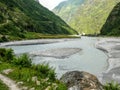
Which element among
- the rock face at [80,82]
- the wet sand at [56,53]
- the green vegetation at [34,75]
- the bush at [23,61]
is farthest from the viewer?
the wet sand at [56,53]

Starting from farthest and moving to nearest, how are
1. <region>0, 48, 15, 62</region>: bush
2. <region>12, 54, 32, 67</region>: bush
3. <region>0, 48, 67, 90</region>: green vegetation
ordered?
1. <region>0, 48, 15, 62</region>: bush
2. <region>12, 54, 32, 67</region>: bush
3. <region>0, 48, 67, 90</region>: green vegetation

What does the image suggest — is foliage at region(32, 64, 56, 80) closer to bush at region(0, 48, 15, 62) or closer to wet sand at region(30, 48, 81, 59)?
bush at region(0, 48, 15, 62)

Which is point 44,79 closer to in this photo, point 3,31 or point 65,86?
point 65,86

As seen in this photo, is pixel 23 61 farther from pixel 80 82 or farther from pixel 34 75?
pixel 80 82

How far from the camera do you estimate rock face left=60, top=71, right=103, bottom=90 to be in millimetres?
24036

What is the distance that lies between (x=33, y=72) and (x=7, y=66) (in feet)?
18.7

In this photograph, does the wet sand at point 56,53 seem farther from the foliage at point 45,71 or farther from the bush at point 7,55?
the foliage at point 45,71

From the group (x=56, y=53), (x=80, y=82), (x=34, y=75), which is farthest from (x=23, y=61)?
(x=56, y=53)

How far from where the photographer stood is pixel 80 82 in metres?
24.6

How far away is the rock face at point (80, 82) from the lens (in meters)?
24.0

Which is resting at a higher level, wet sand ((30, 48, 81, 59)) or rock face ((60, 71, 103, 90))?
rock face ((60, 71, 103, 90))

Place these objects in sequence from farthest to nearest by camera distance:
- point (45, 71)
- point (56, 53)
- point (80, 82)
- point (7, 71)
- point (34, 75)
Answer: point (56, 53) < point (7, 71) < point (45, 71) < point (34, 75) < point (80, 82)

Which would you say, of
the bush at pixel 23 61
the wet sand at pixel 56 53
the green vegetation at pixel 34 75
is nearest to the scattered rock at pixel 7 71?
the green vegetation at pixel 34 75

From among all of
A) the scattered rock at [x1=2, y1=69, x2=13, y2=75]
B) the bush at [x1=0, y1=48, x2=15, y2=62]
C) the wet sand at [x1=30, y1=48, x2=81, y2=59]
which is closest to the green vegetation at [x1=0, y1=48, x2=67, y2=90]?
the scattered rock at [x1=2, y1=69, x2=13, y2=75]
